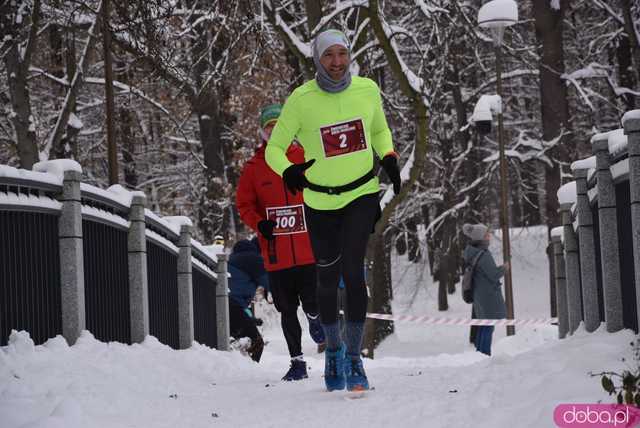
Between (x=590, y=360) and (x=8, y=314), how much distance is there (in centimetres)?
358

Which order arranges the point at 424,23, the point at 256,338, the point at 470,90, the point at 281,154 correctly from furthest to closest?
the point at 470,90 < the point at 424,23 < the point at 256,338 < the point at 281,154

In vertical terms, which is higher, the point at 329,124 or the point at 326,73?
the point at 326,73

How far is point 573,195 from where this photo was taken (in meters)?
10.8

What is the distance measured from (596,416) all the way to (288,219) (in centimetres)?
403

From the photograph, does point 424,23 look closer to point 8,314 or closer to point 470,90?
point 470,90

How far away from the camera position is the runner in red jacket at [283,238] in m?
8.51

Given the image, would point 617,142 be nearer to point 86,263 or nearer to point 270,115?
point 270,115

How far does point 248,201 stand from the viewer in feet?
28.5

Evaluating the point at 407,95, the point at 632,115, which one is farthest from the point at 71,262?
the point at 407,95

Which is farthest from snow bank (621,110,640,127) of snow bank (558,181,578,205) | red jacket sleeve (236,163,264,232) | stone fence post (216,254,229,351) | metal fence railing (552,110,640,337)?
stone fence post (216,254,229,351)

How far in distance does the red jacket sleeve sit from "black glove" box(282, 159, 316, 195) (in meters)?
→ 1.95

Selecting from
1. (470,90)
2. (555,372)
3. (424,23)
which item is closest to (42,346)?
(555,372)

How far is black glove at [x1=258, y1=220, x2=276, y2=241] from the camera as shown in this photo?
827 centimetres

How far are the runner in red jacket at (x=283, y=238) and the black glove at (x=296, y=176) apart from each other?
5.91ft
